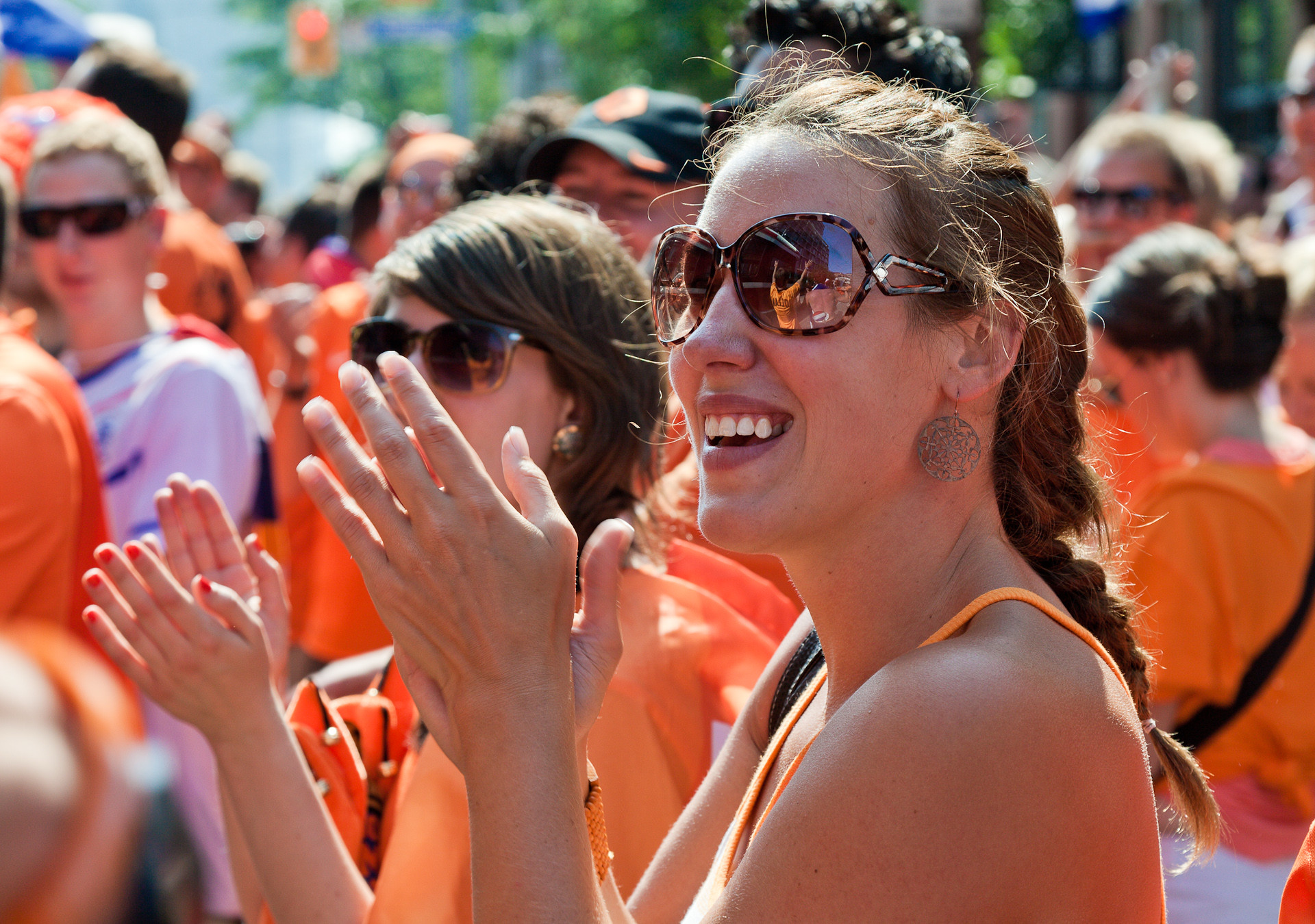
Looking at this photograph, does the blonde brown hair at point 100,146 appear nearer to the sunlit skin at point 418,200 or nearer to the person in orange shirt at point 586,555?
the sunlit skin at point 418,200

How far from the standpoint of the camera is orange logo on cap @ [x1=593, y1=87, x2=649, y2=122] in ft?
12.8

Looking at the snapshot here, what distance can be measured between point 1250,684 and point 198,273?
178 inches

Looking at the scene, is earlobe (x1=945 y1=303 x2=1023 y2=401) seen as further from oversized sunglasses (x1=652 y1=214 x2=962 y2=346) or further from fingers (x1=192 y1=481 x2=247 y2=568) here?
fingers (x1=192 y1=481 x2=247 y2=568)

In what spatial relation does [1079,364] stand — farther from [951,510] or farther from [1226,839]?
[1226,839]

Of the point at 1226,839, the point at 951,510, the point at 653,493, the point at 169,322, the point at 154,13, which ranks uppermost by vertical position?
the point at 951,510

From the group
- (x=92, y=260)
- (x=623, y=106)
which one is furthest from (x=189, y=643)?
(x=92, y=260)

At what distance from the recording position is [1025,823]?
1.37 meters

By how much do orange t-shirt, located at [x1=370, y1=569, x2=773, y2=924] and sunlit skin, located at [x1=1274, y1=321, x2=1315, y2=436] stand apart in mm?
2165

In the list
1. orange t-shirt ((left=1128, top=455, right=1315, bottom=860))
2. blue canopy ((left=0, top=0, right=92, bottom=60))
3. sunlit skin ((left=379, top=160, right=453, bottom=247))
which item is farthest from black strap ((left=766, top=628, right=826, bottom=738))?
blue canopy ((left=0, top=0, right=92, bottom=60))

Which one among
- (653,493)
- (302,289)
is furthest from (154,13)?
(653,493)

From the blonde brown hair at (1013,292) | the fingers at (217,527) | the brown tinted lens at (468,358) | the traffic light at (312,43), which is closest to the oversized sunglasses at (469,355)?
the brown tinted lens at (468,358)

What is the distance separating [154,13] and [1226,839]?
2077 inches

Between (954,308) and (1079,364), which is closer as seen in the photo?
(954,308)

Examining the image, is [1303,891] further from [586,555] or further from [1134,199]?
[1134,199]
